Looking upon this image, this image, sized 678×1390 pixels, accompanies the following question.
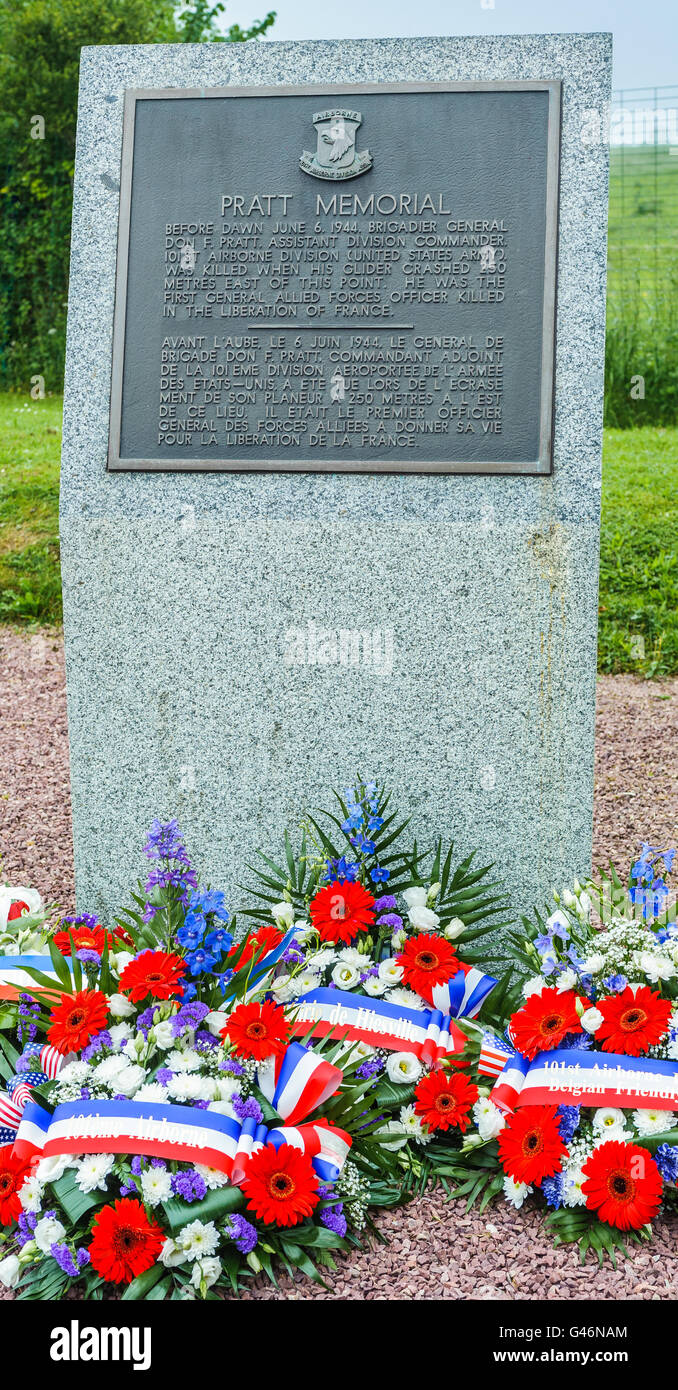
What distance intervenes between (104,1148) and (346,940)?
0.91m

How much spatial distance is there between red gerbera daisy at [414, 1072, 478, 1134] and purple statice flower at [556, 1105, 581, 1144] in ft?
0.76

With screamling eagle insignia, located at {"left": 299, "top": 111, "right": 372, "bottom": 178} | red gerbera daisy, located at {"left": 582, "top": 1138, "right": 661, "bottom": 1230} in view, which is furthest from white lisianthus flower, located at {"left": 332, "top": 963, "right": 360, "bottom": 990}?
screamling eagle insignia, located at {"left": 299, "top": 111, "right": 372, "bottom": 178}

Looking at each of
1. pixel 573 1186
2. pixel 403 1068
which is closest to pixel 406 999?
pixel 403 1068

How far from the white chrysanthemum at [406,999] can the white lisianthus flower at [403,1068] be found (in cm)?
14

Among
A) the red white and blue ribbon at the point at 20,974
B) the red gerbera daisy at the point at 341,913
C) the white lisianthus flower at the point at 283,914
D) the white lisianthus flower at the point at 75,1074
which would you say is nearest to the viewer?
the white lisianthus flower at the point at 75,1074

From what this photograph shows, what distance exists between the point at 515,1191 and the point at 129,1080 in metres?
0.91

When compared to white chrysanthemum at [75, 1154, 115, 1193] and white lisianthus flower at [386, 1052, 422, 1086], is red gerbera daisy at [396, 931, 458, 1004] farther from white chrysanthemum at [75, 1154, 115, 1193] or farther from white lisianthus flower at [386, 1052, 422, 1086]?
white chrysanthemum at [75, 1154, 115, 1193]

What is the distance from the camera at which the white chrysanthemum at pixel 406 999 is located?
2.96 metres

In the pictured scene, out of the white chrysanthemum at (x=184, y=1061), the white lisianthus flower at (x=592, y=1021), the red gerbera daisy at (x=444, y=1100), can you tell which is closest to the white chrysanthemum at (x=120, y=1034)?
the white chrysanthemum at (x=184, y=1061)

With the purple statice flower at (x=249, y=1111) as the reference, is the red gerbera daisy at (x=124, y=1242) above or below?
below

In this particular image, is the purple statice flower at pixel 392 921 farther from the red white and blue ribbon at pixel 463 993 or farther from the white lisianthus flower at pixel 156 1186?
the white lisianthus flower at pixel 156 1186

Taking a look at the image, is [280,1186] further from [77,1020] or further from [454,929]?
[454,929]

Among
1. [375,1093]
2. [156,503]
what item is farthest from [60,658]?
[375,1093]

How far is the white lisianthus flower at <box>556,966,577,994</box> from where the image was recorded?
280 centimetres
